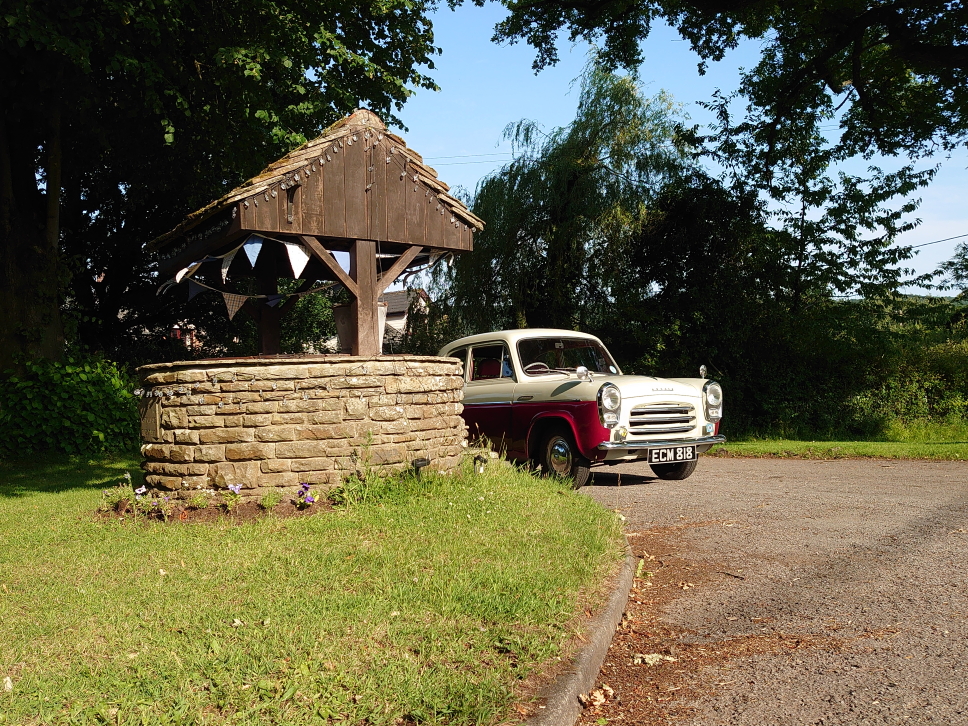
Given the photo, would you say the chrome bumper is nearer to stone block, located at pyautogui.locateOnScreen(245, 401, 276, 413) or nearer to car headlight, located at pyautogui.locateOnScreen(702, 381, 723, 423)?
car headlight, located at pyautogui.locateOnScreen(702, 381, 723, 423)

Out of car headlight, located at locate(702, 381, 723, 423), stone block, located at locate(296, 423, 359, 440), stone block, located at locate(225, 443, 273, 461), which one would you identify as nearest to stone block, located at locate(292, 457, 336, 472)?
stone block, located at locate(296, 423, 359, 440)

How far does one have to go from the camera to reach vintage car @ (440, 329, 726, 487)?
905 centimetres

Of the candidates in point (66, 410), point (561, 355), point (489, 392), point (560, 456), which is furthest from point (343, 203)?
point (66, 410)

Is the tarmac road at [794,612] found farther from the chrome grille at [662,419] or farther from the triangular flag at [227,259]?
the triangular flag at [227,259]

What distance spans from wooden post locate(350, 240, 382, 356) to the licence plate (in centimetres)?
338

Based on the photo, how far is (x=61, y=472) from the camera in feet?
40.7

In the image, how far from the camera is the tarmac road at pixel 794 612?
3.67m

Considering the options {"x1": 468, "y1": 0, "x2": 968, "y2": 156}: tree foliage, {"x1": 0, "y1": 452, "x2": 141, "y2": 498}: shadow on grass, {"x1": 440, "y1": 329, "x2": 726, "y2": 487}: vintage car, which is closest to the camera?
{"x1": 440, "y1": 329, "x2": 726, "y2": 487}: vintage car

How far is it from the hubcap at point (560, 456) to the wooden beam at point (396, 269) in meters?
2.73

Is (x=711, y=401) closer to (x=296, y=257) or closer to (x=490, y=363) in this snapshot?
(x=490, y=363)

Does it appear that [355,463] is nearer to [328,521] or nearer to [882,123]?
[328,521]

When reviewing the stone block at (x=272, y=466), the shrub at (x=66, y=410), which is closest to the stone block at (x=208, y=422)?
the stone block at (x=272, y=466)

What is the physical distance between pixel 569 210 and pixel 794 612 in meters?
15.4

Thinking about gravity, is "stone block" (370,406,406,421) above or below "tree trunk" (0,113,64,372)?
below
